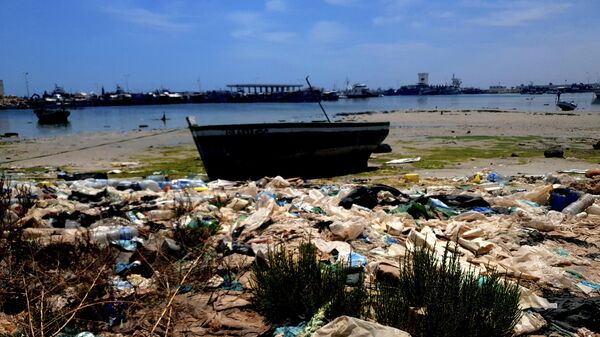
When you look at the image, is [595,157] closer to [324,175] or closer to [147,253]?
[324,175]

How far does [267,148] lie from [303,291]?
849 cm

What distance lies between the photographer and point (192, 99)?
400 ft

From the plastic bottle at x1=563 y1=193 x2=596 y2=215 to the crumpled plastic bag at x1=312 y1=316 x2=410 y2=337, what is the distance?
16.9 ft

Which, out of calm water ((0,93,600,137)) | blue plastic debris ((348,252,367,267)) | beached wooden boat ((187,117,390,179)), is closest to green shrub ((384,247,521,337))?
blue plastic debris ((348,252,367,267))

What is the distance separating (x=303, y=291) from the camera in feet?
10.7

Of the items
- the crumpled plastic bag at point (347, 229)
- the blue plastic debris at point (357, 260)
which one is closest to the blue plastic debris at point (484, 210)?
the crumpled plastic bag at point (347, 229)

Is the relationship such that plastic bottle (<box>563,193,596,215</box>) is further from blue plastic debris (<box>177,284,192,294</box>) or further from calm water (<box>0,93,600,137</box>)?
calm water (<box>0,93,600,137</box>)

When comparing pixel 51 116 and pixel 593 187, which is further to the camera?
pixel 51 116

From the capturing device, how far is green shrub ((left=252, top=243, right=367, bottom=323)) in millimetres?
3098

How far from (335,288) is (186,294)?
1339 mm

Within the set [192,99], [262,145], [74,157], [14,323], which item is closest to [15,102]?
[192,99]

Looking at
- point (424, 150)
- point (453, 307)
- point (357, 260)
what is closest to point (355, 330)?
point (453, 307)

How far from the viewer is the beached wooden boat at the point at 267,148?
37.5 ft

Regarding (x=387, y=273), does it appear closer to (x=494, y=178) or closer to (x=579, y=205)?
(x=579, y=205)
